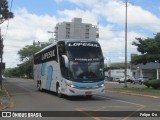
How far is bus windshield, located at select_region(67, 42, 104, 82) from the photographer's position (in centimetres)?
2620

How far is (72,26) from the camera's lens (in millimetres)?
82125

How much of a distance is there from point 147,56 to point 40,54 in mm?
10502

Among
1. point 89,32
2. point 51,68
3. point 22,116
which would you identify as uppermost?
point 89,32

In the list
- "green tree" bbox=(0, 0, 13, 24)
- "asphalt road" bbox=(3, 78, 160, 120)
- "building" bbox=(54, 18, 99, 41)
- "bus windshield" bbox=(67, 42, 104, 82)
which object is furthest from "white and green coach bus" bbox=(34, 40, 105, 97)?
"building" bbox=(54, 18, 99, 41)

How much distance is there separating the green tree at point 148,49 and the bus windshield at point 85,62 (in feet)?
45.9

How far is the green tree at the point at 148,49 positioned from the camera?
39.8 m

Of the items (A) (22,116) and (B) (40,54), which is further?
(B) (40,54)

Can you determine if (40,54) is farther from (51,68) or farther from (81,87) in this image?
(81,87)

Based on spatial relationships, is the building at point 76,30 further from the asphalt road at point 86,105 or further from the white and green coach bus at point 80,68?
the asphalt road at point 86,105

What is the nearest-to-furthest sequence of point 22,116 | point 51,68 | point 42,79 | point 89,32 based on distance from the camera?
point 22,116, point 51,68, point 42,79, point 89,32

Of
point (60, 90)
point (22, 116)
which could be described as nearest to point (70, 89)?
point (60, 90)

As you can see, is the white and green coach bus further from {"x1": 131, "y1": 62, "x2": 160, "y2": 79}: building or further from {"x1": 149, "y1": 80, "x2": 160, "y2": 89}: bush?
{"x1": 131, "y1": 62, "x2": 160, "y2": 79}: building

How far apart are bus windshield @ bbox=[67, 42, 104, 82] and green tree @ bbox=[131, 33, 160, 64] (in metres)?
14.0

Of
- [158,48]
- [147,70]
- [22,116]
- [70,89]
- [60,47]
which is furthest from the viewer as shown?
[147,70]
